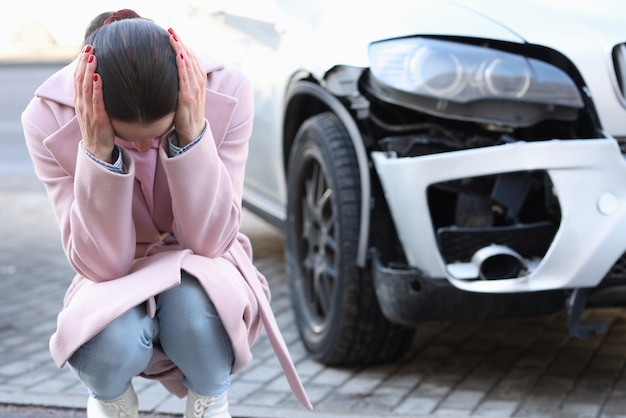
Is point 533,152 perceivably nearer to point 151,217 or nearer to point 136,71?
point 151,217

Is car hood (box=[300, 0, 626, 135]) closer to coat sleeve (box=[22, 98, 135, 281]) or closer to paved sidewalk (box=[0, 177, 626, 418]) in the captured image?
paved sidewalk (box=[0, 177, 626, 418])

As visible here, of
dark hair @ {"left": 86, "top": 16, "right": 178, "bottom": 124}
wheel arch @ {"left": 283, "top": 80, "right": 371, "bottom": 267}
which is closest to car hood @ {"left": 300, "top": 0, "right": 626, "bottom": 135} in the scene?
wheel arch @ {"left": 283, "top": 80, "right": 371, "bottom": 267}

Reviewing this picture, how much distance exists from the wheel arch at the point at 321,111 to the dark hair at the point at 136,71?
1.35 m

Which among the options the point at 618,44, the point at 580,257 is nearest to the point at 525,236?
the point at 580,257

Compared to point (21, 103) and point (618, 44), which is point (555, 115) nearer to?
point (618, 44)

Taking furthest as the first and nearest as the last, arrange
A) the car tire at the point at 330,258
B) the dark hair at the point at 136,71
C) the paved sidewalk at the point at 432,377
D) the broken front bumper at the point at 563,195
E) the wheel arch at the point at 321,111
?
the car tire at the point at 330,258, the wheel arch at the point at 321,111, the paved sidewalk at the point at 432,377, the broken front bumper at the point at 563,195, the dark hair at the point at 136,71

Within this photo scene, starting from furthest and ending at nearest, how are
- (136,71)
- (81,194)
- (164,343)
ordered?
(164,343) < (81,194) < (136,71)

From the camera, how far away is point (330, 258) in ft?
14.4

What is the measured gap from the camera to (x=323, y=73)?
408 cm

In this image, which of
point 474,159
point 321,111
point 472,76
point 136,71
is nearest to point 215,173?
point 136,71

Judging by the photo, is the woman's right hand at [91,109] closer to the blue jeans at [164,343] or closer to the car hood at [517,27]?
the blue jeans at [164,343]

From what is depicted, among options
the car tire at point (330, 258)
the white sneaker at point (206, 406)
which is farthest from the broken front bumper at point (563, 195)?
the white sneaker at point (206, 406)

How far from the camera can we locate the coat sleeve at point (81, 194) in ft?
8.97

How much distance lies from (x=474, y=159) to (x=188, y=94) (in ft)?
3.91
